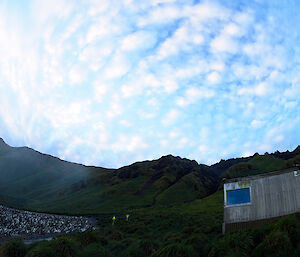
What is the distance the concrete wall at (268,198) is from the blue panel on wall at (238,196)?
30 cm

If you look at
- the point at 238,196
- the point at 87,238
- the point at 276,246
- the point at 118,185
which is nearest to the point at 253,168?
the point at 118,185

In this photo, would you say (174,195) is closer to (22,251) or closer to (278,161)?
(278,161)

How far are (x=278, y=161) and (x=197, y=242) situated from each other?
10685cm

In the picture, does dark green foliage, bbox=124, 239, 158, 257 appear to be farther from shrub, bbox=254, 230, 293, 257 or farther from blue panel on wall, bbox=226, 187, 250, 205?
blue panel on wall, bbox=226, 187, 250, 205

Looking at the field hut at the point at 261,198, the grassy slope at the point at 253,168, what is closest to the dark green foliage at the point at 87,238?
the field hut at the point at 261,198

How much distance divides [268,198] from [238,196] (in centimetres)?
274

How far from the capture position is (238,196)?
83.1 ft

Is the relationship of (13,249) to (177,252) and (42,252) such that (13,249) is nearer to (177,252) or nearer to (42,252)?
(42,252)

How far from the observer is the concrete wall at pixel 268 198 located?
2230 cm

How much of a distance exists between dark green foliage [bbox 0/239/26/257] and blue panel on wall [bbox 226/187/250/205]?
17630 millimetres

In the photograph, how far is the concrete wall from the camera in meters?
22.3

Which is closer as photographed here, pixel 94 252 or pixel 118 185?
pixel 94 252

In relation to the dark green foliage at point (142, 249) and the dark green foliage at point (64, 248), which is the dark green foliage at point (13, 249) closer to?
the dark green foliage at point (64, 248)

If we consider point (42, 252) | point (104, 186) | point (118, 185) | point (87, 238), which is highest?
point (118, 185)
